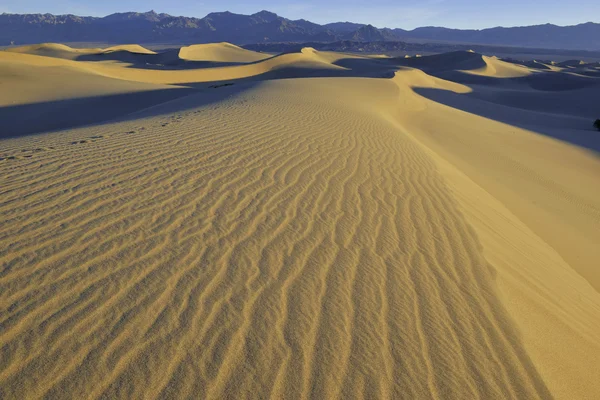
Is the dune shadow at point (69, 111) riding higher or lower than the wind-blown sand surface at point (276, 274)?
lower

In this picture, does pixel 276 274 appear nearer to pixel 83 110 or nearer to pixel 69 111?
pixel 69 111

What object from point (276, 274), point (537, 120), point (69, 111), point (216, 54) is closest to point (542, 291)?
point (276, 274)

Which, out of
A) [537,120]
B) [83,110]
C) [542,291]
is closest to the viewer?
[542,291]

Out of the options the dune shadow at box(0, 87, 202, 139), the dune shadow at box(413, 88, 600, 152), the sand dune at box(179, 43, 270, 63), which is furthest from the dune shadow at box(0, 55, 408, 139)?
the sand dune at box(179, 43, 270, 63)

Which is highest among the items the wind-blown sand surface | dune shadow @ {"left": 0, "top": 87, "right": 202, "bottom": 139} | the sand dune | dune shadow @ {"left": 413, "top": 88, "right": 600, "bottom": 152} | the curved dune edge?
the wind-blown sand surface

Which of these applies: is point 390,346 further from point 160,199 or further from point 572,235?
point 572,235

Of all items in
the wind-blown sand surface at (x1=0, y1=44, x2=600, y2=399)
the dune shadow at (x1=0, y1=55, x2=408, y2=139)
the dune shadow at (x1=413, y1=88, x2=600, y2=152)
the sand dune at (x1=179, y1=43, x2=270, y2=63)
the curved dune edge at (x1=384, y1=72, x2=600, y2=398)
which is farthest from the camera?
the sand dune at (x1=179, y1=43, x2=270, y2=63)

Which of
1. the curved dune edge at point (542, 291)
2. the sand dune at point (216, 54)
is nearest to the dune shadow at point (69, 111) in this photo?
the curved dune edge at point (542, 291)

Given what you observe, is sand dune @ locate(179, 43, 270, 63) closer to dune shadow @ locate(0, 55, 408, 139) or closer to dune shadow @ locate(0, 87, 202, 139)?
dune shadow @ locate(0, 55, 408, 139)

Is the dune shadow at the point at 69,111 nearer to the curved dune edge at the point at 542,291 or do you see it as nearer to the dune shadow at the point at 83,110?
the dune shadow at the point at 83,110

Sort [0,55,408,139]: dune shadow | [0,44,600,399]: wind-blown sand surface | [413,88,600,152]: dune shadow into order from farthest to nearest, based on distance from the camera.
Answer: [413,88,600,152]: dune shadow → [0,55,408,139]: dune shadow → [0,44,600,399]: wind-blown sand surface
